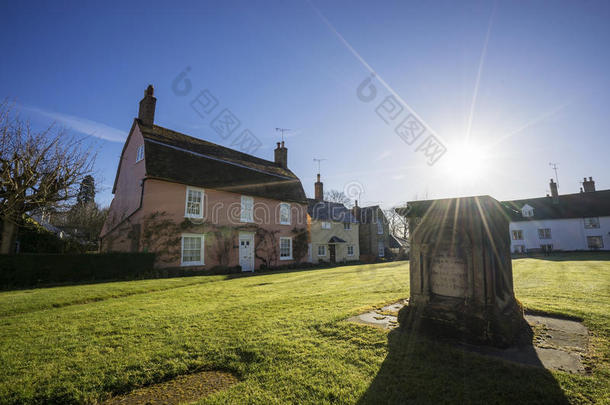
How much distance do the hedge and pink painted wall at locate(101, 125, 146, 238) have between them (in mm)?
3760

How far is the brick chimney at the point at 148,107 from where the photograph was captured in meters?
18.2

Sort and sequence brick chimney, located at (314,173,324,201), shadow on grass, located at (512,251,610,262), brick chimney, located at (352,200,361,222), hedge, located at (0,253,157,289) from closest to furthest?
1. hedge, located at (0,253,157,289)
2. shadow on grass, located at (512,251,610,262)
3. brick chimney, located at (314,173,324,201)
4. brick chimney, located at (352,200,361,222)

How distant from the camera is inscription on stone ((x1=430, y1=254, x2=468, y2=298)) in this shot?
183 inches

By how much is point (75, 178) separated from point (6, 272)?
5.35m

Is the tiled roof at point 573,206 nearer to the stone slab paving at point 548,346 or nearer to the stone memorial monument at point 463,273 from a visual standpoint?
the stone slab paving at point 548,346

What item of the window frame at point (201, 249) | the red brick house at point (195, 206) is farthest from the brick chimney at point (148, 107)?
the window frame at point (201, 249)

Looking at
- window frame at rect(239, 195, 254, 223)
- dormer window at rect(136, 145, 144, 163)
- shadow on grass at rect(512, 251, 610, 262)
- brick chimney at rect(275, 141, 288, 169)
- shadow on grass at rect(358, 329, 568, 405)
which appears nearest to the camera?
shadow on grass at rect(358, 329, 568, 405)

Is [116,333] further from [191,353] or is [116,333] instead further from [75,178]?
[75,178]

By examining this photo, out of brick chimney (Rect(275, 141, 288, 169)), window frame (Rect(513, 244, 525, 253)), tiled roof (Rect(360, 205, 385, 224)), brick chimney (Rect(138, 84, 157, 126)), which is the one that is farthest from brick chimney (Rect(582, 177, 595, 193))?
brick chimney (Rect(138, 84, 157, 126))

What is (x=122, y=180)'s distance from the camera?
19.3m

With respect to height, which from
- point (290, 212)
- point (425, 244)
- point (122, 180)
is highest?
point (122, 180)

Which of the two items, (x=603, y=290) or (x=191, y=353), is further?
(x=603, y=290)

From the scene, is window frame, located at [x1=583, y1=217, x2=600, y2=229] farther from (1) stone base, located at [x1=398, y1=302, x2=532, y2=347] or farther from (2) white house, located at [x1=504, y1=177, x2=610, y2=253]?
(1) stone base, located at [x1=398, y1=302, x2=532, y2=347]

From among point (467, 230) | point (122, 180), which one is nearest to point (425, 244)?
point (467, 230)
